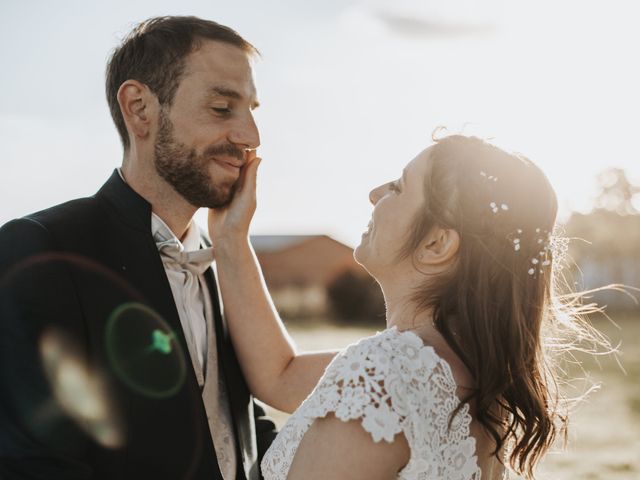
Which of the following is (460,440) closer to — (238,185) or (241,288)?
(241,288)

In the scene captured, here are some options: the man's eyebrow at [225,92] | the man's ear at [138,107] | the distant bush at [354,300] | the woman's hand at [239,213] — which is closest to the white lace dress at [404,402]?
the woman's hand at [239,213]

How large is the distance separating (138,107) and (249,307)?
3.06 feet

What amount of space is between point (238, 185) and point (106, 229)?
2.21 feet

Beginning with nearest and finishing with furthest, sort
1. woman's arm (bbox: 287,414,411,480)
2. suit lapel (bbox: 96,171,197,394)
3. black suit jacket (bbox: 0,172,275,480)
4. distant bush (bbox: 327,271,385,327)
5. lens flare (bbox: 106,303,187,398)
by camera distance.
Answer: woman's arm (bbox: 287,414,411,480) < black suit jacket (bbox: 0,172,275,480) < lens flare (bbox: 106,303,187,398) < suit lapel (bbox: 96,171,197,394) < distant bush (bbox: 327,271,385,327)

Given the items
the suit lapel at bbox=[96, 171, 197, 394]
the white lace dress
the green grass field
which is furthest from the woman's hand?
the green grass field

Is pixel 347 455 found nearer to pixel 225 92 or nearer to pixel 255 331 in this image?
pixel 255 331

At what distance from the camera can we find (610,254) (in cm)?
3184

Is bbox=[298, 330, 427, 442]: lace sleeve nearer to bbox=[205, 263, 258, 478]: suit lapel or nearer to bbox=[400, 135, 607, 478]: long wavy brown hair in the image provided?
bbox=[400, 135, 607, 478]: long wavy brown hair

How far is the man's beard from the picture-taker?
10.1 feet

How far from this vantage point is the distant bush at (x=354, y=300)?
25703 millimetres

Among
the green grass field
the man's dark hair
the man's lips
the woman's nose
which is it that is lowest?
the green grass field

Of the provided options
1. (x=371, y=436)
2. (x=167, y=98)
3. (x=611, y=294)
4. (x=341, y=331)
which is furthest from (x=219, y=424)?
(x=611, y=294)

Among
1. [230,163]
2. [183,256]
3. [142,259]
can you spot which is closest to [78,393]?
[142,259]

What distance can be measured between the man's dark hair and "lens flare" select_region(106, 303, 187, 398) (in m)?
0.90
